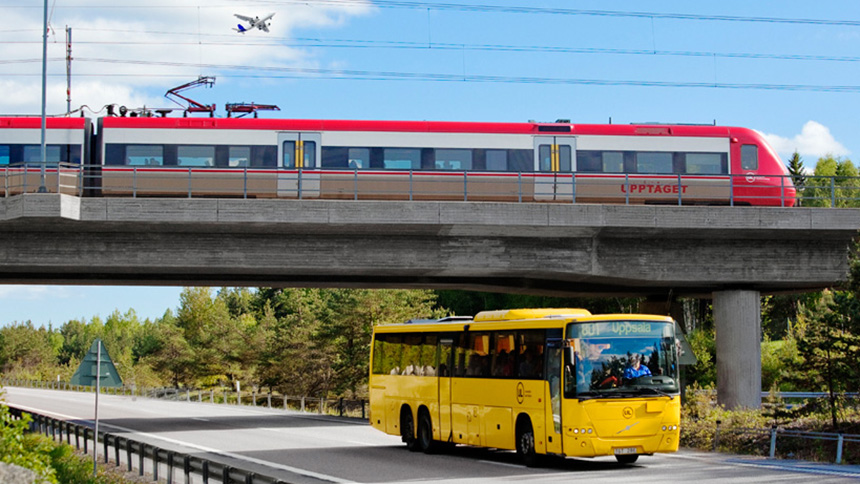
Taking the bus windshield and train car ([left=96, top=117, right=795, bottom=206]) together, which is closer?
the bus windshield

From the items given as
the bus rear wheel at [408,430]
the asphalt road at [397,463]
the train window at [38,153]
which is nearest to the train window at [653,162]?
the asphalt road at [397,463]

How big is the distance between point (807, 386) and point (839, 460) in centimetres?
395

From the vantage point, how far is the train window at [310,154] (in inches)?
1281

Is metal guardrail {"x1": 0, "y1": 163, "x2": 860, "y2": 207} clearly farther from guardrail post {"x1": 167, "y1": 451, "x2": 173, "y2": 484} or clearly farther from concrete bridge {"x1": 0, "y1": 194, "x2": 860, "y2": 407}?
guardrail post {"x1": 167, "y1": 451, "x2": 173, "y2": 484}

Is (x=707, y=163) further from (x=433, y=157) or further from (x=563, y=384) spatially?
(x=563, y=384)

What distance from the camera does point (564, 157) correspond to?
33.3 meters

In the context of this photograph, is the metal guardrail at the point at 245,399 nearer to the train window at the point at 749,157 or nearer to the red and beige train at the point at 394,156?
the red and beige train at the point at 394,156

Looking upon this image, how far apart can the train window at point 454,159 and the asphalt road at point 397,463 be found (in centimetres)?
859

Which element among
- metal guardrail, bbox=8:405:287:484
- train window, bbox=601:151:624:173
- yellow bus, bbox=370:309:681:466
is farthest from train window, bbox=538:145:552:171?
metal guardrail, bbox=8:405:287:484

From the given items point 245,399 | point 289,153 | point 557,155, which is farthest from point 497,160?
point 245,399

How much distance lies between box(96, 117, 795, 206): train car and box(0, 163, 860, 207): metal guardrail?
0.14 ft

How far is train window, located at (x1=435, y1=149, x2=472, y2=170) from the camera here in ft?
108

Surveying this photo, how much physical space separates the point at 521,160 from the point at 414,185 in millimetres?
3502

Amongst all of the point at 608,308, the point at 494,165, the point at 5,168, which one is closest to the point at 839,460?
the point at 494,165
